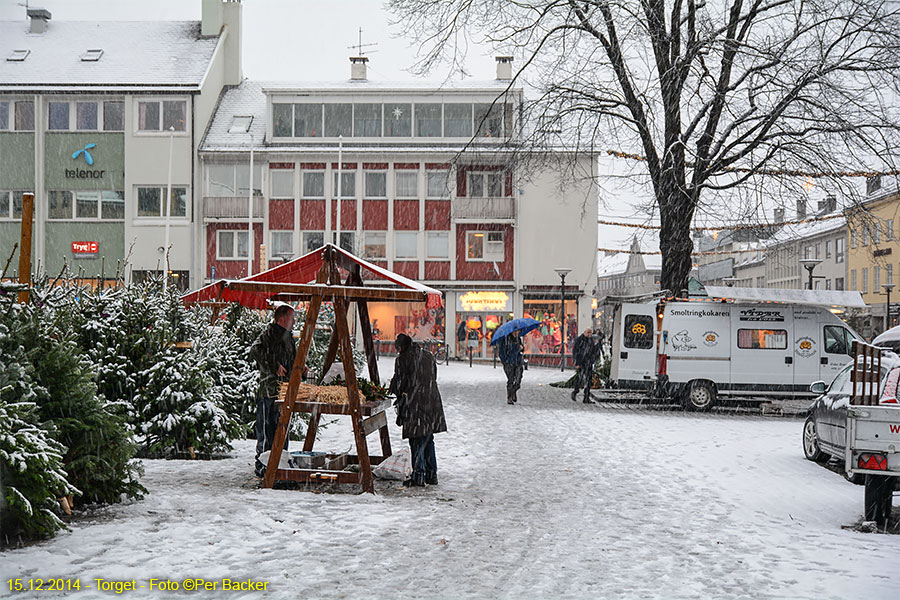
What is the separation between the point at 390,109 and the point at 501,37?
91.4ft

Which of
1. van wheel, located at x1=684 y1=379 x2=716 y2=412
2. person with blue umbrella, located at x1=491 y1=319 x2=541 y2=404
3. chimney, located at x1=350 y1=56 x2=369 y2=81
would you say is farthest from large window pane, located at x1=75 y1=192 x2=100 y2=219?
van wheel, located at x1=684 y1=379 x2=716 y2=412

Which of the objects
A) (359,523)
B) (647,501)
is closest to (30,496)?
(359,523)

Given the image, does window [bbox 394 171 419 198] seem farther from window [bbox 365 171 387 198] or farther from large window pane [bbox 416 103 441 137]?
large window pane [bbox 416 103 441 137]

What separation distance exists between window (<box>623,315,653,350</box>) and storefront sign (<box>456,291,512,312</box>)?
990 inches

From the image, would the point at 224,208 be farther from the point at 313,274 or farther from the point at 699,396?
the point at 313,274

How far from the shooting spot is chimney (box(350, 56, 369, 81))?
53.5 meters

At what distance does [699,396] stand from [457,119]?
28370 mm

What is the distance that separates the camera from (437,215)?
4744 cm

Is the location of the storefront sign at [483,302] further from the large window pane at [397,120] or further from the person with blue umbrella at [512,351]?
the person with blue umbrella at [512,351]

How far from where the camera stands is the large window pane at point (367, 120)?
156 feet

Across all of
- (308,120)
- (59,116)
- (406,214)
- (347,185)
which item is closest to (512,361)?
(406,214)

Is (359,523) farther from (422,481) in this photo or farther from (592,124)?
(592,124)

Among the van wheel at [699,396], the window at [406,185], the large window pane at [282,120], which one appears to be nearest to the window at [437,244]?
the window at [406,185]

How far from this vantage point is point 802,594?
626 cm
